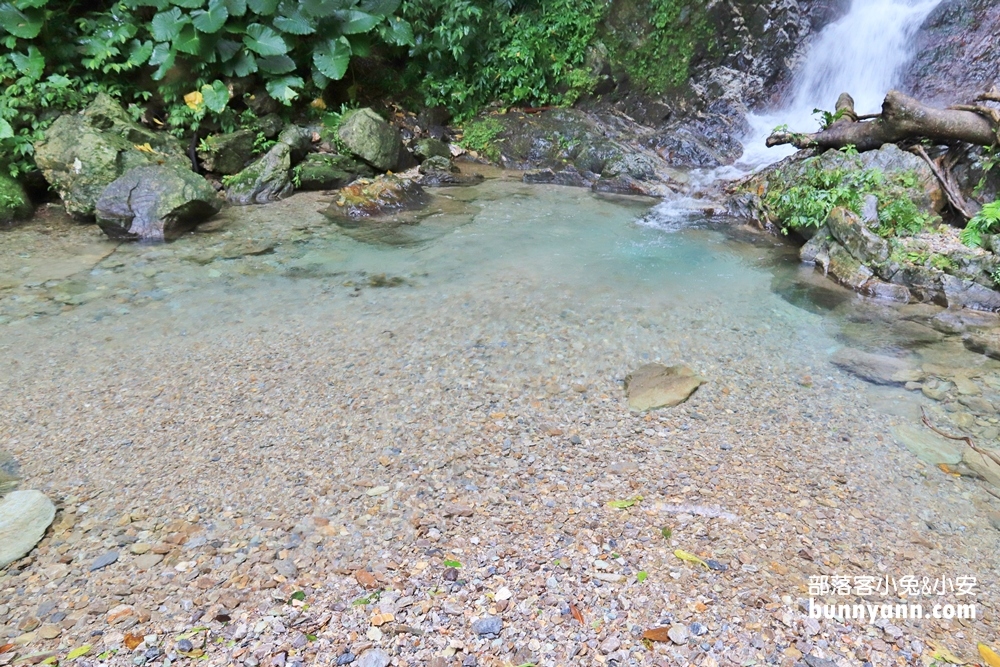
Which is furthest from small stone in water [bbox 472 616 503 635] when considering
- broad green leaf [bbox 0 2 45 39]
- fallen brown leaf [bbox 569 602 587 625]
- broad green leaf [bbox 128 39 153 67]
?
broad green leaf [bbox 0 2 45 39]

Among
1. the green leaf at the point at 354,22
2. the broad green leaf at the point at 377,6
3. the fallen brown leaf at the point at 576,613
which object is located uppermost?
the broad green leaf at the point at 377,6

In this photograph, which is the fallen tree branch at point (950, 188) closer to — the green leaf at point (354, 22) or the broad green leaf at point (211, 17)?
the green leaf at point (354, 22)

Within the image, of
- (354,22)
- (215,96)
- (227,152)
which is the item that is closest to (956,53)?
(354,22)

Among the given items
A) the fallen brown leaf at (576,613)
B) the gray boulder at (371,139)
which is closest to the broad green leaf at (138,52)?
the gray boulder at (371,139)

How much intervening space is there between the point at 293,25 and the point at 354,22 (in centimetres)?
99

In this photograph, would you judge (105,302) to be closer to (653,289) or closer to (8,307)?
(8,307)

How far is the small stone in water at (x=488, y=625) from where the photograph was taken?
75.9 inches

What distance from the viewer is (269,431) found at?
9.80 ft

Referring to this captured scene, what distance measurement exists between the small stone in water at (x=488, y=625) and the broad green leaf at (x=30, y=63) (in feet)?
27.3

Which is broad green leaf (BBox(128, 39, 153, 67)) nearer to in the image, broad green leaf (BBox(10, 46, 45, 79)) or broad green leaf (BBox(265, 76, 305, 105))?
broad green leaf (BBox(10, 46, 45, 79))

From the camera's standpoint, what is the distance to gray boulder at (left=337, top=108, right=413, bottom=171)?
323 inches

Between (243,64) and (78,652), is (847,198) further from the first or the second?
(243,64)

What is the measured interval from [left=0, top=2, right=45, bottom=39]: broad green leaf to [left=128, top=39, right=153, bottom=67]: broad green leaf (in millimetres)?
958

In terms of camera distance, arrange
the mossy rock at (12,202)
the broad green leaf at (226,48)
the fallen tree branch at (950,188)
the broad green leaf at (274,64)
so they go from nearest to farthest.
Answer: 1. the fallen tree branch at (950,188)
2. the mossy rock at (12,202)
3. the broad green leaf at (226,48)
4. the broad green leaf at (274,64)
